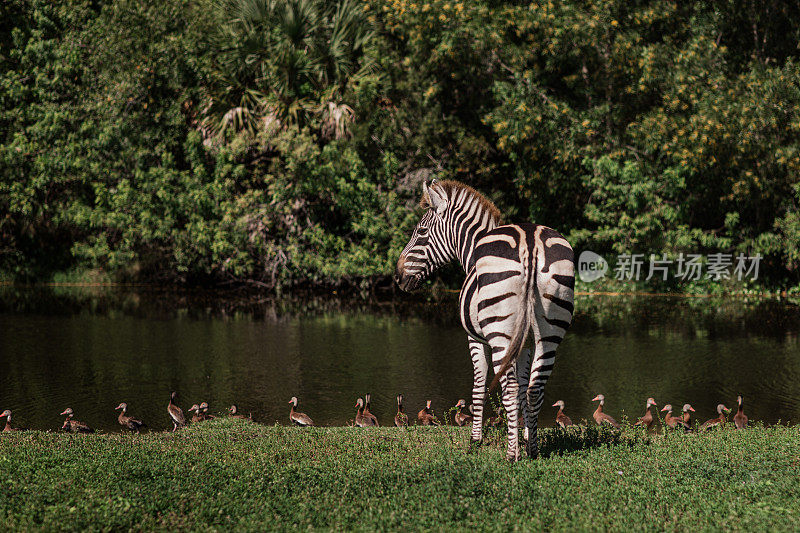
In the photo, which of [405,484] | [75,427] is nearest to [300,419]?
[75,427]

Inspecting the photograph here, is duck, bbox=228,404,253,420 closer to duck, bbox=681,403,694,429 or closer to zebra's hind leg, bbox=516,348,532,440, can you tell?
zebra's hind leg, bbox=516,348,532,440

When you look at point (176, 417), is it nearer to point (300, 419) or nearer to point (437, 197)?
point (300, 419)

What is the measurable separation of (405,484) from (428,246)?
3.54 m

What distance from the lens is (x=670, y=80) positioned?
990 inches

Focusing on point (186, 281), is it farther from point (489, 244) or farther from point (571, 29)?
point (489, 244)

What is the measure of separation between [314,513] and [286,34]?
75.8 ft

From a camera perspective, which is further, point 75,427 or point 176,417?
point 176,417

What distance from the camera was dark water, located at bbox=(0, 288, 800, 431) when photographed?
14.6m

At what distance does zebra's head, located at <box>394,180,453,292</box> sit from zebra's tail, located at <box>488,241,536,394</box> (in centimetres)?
174

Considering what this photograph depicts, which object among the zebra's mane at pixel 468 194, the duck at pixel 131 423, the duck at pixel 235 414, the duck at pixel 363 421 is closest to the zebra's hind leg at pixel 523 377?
the zebra's mane at pixel 468 194

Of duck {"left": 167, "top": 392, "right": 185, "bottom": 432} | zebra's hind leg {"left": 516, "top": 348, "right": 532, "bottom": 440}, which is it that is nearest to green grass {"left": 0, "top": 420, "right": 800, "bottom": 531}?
zebra's hind leg {"left": 516, "top": 348, "right": 532, "bottom": 440}

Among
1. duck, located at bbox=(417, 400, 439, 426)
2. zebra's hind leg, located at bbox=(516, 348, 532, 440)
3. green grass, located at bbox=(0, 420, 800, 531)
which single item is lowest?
duck, located at bbox=(417, 400, 439, 426)

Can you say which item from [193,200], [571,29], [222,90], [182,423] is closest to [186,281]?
[193,200]

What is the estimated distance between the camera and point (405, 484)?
827 cm
